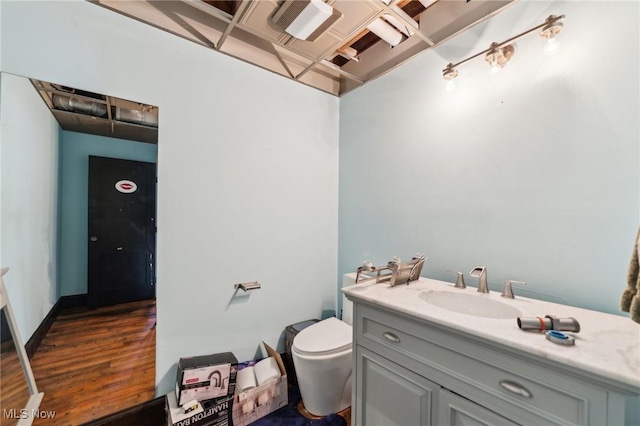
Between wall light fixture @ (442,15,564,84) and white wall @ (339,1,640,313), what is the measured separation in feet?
0.29

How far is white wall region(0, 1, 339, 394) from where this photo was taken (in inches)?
52.6


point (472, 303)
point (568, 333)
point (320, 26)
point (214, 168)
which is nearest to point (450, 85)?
point (320, 26)

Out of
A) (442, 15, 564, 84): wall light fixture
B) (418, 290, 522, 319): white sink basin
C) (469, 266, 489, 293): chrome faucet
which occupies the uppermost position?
(442, 15, 564, 84): wall light fixture

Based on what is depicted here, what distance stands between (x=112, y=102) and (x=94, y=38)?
336 millimetres

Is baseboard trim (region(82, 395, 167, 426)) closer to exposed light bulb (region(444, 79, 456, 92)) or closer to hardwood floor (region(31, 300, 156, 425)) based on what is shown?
hardwood floor (region(31, 300, 156, 425))

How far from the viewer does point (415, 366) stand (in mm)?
1017

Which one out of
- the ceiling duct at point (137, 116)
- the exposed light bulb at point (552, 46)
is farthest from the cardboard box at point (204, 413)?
the exposed light bulb at point (552, 46)

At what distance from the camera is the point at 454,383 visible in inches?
35.4

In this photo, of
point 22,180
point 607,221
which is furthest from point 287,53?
point 607,221

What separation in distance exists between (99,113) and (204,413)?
5.87 ft

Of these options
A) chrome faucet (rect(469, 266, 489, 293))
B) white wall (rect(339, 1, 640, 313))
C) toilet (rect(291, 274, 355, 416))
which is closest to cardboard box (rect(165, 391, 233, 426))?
toilet (rect(291, 274, 355, 416))

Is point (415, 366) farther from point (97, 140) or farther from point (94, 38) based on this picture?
point (94, 38)

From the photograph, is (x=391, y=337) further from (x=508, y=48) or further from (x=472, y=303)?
(x=508, y=48)

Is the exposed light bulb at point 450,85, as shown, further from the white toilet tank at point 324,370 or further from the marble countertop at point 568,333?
the white toilet tank at point 324,370
